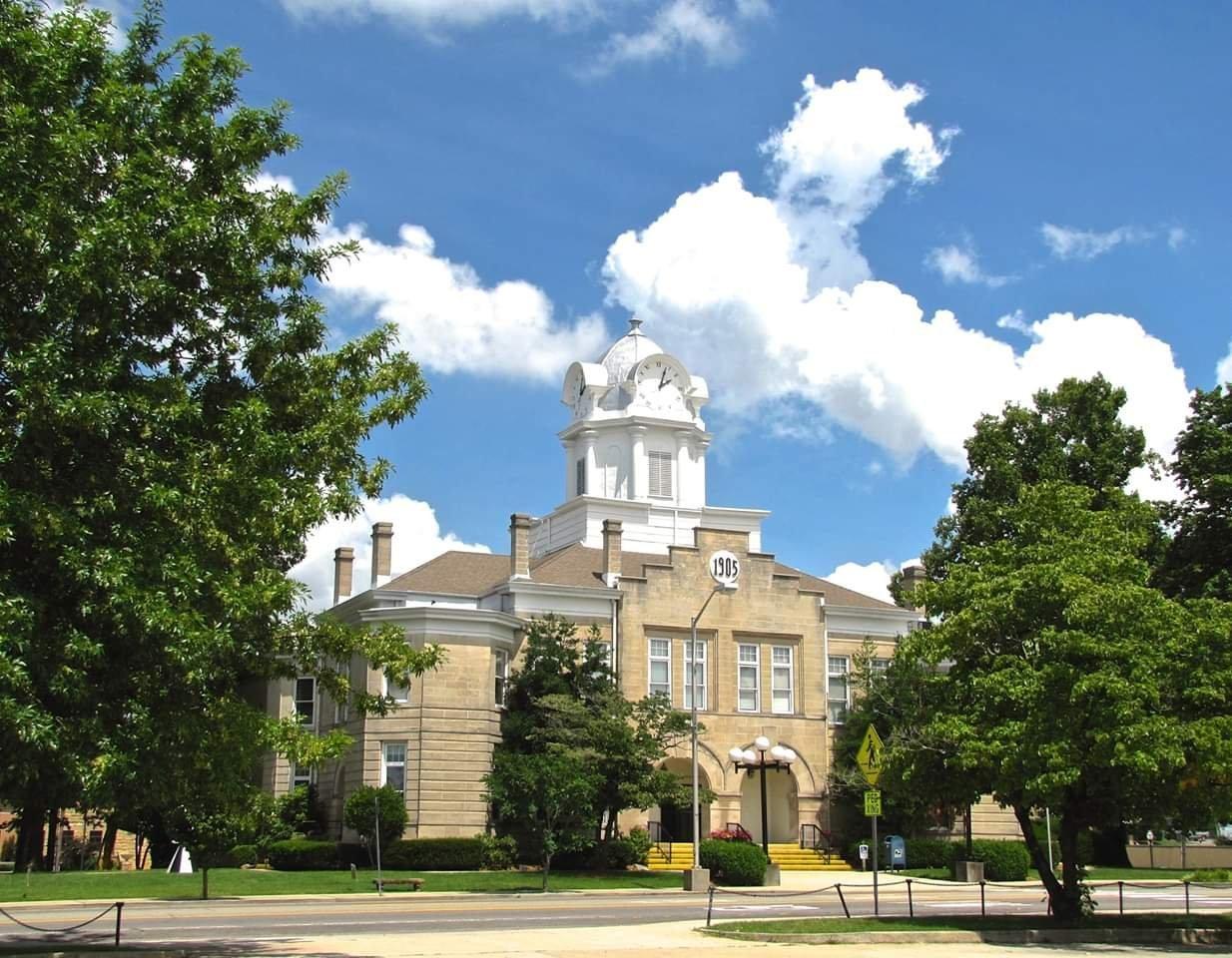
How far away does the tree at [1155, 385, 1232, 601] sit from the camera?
131 ft

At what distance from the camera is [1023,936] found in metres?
24.3

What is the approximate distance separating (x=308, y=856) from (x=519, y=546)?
13.2 metres

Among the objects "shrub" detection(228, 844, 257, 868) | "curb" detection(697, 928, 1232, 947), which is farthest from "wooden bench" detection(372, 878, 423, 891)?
"curb" detection(697, 928, 1232, 947)

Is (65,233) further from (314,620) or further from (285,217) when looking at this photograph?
(314,620)

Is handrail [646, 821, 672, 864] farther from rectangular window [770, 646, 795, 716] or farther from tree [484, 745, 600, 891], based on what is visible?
tree [484, 745, 600, 891]

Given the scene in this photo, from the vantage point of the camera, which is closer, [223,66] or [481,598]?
[223,66]

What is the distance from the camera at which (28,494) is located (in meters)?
14.2

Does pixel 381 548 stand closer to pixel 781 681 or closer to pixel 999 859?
pixel 781 681

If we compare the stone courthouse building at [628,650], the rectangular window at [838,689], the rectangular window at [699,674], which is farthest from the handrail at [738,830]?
the rectangular window at [838,689]

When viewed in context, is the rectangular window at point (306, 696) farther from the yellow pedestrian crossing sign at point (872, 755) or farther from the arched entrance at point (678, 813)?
the yellow pedestrian crossing sign at point (872, 755)

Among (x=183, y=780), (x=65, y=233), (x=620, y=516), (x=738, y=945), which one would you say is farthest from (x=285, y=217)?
(x=620, y=516)

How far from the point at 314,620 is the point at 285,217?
5.30 meters

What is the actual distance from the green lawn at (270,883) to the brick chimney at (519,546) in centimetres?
1215

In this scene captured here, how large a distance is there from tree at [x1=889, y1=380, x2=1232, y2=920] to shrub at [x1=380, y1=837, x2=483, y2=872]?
825 inches
